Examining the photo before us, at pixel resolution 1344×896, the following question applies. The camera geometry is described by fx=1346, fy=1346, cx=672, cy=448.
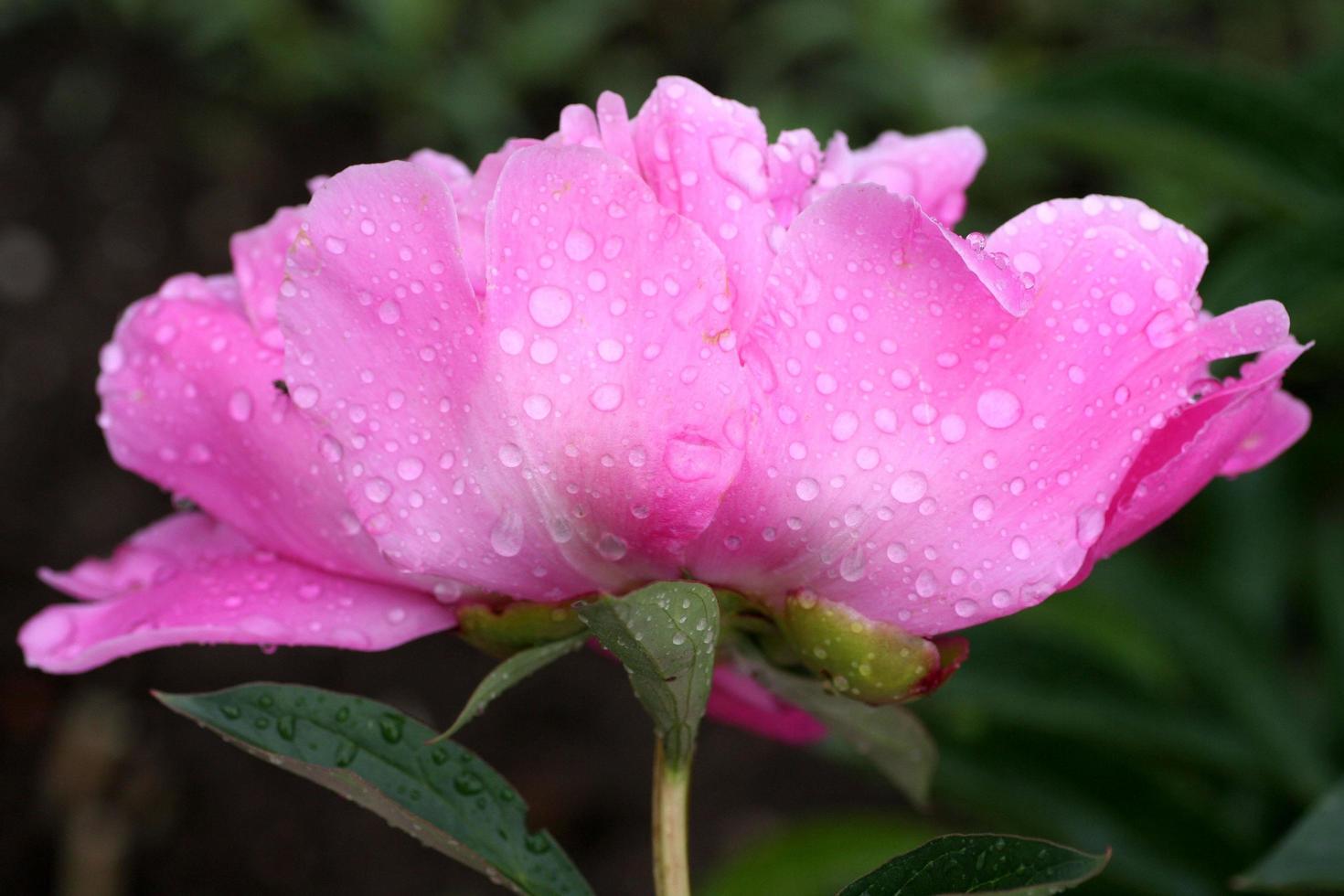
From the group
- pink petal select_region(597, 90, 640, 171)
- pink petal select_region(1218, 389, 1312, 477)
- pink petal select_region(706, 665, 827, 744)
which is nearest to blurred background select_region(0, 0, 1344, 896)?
pink petal select_region(1218, 389, 1312, 477)

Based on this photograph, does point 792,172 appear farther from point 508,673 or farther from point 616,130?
point 508,673

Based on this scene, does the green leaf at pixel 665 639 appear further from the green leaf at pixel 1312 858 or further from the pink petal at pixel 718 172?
the green leaf at pixel 1312 858

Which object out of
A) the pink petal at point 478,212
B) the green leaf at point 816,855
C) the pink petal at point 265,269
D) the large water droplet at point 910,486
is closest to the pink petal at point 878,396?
the large water droplet at point 910,486

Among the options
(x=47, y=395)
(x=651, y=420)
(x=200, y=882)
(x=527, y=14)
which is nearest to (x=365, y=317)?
(x=651, y=420)

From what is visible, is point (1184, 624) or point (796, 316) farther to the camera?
point (1184, 624)

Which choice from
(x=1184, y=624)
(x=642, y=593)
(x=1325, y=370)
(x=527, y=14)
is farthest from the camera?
(x=527, y=14)

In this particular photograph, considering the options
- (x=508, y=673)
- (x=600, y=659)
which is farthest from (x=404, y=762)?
(x=600, y=659)

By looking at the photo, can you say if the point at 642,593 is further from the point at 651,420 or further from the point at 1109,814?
the point at 1109,814
